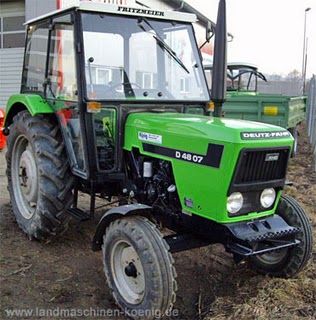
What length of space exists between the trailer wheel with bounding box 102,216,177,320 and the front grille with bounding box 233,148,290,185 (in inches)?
28.9

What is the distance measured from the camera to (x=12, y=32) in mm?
13930

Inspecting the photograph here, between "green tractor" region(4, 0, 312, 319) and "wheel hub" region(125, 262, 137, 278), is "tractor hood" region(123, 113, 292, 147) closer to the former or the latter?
"green tractor" region(4, 0, 312, 319)

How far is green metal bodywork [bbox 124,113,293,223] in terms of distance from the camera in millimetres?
3336

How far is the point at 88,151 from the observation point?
4.22 meters

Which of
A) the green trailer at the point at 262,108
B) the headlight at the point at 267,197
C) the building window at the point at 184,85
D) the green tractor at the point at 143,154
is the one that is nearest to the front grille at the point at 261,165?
the green tractor at the point at 143,154

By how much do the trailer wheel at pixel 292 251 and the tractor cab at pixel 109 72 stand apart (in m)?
1.29

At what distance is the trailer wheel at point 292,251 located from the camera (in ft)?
13.0

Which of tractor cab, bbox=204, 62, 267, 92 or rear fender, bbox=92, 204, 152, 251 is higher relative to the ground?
tractor cab, bbox=204, 62, 267, 92

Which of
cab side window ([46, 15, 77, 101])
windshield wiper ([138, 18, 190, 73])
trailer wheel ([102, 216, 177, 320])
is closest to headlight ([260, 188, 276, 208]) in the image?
trailer wheel ([102, 216, 177, 320])

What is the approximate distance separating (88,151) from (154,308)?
5.10ft

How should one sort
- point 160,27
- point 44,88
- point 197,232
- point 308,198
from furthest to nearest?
point 308,198, point 44,88, point 160,27, point 197,232

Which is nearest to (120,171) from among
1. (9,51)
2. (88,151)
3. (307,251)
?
(88,151)

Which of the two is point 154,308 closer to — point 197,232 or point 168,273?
point 168,273

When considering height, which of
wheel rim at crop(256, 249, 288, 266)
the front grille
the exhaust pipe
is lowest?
wheel rim at crop(256, 249, 288, 266)
